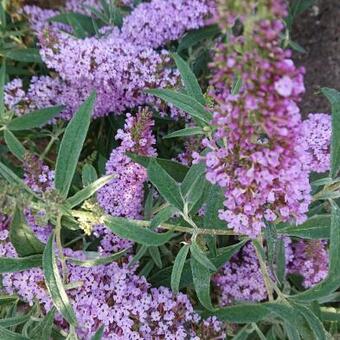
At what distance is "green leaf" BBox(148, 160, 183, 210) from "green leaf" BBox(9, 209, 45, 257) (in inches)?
17.0

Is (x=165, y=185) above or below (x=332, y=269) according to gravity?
above

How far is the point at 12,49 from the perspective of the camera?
3035 mm

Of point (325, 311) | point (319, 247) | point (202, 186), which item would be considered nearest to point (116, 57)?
point (202, 186)

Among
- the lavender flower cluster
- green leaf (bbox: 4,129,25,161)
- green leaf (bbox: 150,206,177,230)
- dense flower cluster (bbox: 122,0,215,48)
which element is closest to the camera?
green leaf (bbox: 150,206,177,230)

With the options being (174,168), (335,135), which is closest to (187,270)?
(174,168)

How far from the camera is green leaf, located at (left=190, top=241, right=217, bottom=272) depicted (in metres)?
1.90

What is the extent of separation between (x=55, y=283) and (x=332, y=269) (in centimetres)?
88

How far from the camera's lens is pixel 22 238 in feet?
6.36

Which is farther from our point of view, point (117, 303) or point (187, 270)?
point (187, 270)

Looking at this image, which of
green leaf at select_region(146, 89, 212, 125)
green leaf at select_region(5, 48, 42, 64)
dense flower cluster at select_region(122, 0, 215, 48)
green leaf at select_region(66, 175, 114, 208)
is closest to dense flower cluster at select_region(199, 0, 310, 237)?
green leaf at select_region(146, 89, 212, 125)

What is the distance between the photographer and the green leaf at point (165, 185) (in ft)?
6.15

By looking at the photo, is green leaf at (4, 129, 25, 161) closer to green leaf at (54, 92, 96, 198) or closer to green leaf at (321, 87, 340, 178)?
green leaf at (54, 92, 96, 198)

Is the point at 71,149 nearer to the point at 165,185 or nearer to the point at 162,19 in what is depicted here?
the point at 165,185

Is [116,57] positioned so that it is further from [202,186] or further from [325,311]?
[325,311]
